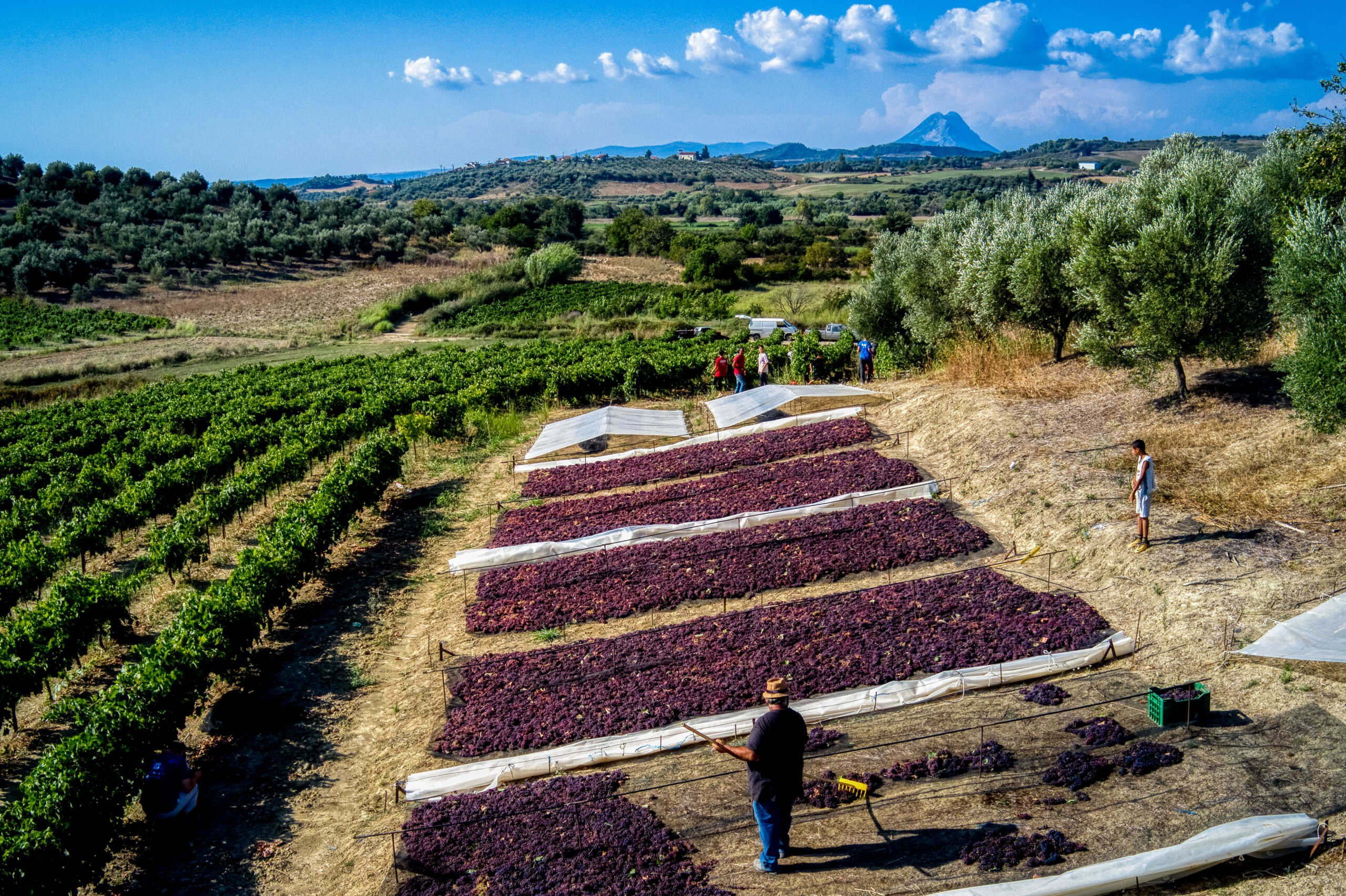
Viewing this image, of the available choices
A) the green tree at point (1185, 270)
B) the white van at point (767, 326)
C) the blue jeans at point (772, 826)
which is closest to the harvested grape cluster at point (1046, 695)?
the blue jeans at point (772, 826)

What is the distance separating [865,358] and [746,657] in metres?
20.7

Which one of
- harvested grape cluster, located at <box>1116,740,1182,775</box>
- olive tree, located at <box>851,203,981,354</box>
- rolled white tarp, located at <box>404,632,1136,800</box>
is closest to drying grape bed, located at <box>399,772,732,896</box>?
rolled white tarp, located at <box>404,632,1136,800</box>

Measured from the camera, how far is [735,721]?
444 inches

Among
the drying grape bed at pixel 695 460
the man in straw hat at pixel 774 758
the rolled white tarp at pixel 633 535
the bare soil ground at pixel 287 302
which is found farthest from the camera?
the bare soil ground at pixel 287 302

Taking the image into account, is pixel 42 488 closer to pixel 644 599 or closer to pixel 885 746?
pixel 644 599

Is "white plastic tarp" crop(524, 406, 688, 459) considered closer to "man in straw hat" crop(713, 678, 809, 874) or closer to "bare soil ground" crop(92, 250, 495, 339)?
"man in straw hat" crop(713, 678, 809, 874)

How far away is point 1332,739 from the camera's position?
31.1 ft

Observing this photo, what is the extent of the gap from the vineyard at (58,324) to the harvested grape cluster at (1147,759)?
237ft

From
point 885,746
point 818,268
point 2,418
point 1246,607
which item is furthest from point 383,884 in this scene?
point 818,268

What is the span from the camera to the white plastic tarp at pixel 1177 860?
25.1 feet

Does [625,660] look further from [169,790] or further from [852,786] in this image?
A: [169,790]

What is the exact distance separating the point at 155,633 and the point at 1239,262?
82.4ft

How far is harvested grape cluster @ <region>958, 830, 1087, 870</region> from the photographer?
8.16m

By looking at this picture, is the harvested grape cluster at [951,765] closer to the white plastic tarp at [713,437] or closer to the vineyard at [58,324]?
the white plastic tarp at [713,437]
